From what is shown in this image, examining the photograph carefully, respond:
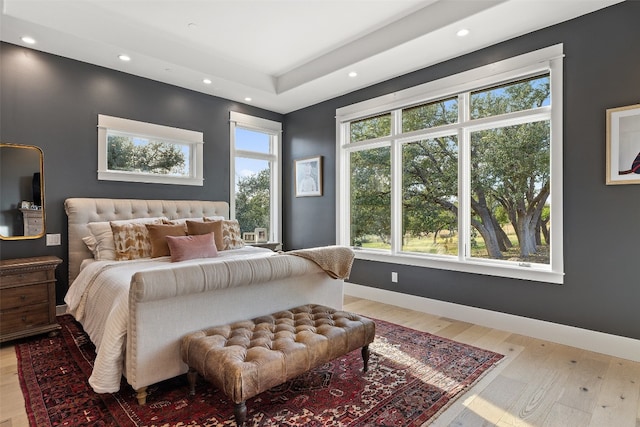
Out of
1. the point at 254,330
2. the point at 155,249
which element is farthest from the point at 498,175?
the point at 155,249

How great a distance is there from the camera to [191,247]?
331 cm

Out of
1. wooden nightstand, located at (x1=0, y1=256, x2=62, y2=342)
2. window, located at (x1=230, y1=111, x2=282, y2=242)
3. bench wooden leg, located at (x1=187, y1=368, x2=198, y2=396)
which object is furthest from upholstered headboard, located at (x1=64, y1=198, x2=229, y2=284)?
bench wooden leg, located at (x1=187, y1=368, x2=198, y2=396)

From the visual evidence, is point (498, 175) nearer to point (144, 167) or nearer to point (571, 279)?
point (571, 279)

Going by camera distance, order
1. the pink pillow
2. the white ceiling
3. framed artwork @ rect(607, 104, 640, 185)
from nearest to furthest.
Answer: framed artwork @ rect(607, 104, 640, 185) → the white ceiling → the pink pillow

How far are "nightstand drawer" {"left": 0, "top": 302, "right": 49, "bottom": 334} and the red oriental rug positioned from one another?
20cm

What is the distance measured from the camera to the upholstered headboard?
3506mm

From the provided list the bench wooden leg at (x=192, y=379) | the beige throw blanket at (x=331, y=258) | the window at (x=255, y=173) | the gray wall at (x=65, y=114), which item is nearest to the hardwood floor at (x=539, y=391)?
the bench wooden leg at (x=192, y=379)

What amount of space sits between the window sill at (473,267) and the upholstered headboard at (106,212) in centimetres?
235

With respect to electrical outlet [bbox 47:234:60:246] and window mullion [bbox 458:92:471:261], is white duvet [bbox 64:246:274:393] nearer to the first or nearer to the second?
electrical outlet [bbox 47:234:60:246]

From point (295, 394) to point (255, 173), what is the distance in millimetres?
3853

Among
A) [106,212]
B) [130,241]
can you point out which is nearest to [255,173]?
[106,212]

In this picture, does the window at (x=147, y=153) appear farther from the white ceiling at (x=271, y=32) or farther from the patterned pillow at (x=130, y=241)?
the patterned pillow at (x=130, y=241)

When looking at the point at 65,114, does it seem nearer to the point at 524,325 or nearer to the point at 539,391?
the point at 539,391

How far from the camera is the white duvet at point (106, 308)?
196 centimetres
